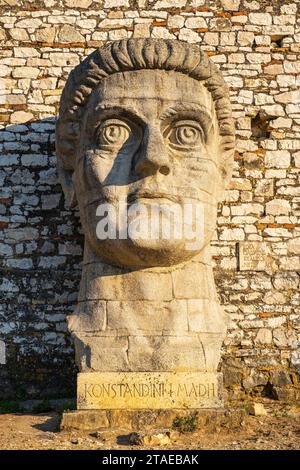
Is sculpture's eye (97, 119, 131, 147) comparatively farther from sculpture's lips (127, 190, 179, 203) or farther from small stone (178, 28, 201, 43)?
small stone (178, 28, 201, 43)

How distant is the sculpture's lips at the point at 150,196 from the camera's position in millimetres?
6031

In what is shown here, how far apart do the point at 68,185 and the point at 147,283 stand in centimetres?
140

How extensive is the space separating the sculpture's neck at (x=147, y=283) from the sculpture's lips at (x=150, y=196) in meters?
0.61

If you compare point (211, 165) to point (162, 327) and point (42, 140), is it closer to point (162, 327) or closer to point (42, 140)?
point (162, 327)

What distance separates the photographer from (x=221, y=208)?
827 centimetres

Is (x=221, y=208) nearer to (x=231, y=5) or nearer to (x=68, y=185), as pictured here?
(x=68, y=185)

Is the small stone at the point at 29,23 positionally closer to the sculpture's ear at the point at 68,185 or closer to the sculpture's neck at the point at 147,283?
the sculpture's ear at the point at 68,185

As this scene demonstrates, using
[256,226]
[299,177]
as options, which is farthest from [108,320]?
[299,177]

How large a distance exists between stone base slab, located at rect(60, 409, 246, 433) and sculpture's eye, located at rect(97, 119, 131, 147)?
2.34 meters

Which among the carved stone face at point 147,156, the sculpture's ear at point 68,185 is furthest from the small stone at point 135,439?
the sculpture's ear at point 68,185

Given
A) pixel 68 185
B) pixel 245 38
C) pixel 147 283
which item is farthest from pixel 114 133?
pixel 245 38

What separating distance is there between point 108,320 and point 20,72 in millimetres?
3862

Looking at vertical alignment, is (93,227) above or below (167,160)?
below

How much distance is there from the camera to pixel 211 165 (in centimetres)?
636
